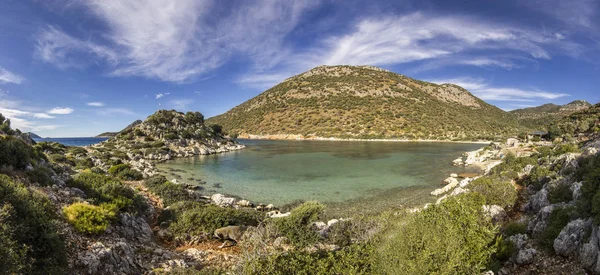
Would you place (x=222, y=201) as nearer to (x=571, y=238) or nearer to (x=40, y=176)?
(x=40, y=176)

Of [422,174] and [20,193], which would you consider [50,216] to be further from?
[422,174]

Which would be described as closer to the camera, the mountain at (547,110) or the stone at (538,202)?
the stone at (538,202)

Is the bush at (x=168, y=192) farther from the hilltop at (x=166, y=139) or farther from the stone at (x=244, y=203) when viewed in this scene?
the hilltop at (x=166, y=139)

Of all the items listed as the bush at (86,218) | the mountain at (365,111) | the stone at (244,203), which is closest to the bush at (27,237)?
the bush at (86,218)

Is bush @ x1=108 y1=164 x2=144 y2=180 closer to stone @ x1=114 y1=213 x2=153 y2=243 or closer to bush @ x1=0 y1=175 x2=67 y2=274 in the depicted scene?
stone @ x1=114 y1=213 x2=153 y2=243

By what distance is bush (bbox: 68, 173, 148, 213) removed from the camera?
11.5 meters

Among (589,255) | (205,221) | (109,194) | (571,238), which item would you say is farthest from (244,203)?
(589,255)

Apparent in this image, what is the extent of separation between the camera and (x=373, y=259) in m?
6.57

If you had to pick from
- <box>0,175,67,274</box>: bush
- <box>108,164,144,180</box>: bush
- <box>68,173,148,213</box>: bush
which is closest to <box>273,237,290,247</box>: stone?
<box>0,175,67,274</box>: bush

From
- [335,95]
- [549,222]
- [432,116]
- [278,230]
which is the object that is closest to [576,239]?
[549,222]

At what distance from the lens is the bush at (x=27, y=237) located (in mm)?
5215

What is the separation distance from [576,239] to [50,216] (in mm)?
15388

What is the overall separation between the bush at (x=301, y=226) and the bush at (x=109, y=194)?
22.0ft

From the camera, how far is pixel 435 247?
6.15 m
